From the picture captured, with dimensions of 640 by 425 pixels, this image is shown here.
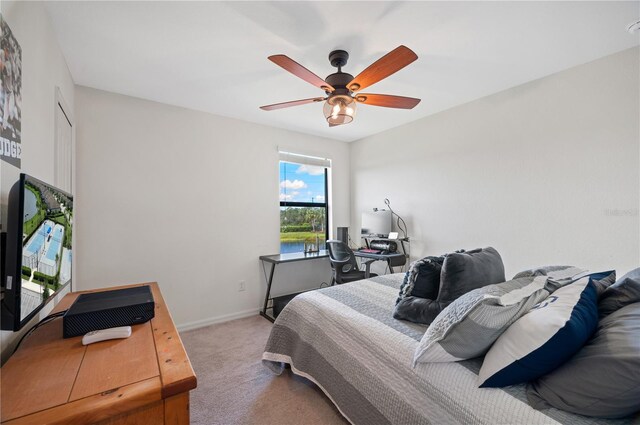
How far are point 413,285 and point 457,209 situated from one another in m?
1.76

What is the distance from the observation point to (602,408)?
2.61ft

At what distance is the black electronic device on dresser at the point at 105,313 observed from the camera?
113cm

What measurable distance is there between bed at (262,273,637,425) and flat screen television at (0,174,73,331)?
4.36 ft

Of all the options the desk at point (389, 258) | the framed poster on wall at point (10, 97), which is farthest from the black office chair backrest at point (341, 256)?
the framed poster on wall at point (10, 97)

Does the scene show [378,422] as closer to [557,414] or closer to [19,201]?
[557,414]

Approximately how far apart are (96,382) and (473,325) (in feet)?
4.34

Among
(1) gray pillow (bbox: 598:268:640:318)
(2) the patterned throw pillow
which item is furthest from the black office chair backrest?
(1) gray pillow (bbox: 598:268:640:318)

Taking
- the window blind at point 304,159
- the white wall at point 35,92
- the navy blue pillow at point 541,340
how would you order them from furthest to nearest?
1. the window blind at point 304,159
2. the white wall at point 35,92
3. the navy blue pillow at point 541,340

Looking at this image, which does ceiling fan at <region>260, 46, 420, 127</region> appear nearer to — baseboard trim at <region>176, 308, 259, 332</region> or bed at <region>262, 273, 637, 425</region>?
bed at <region>262, 273, 637, 425</region>

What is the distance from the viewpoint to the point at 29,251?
2.89ft

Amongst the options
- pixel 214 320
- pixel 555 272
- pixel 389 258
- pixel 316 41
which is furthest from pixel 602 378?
pixel 214 320

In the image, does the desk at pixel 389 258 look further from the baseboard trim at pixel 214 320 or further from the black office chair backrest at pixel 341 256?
the baseboard trim at pixel 214 320

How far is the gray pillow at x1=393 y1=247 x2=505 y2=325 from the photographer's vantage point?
148 centimetres

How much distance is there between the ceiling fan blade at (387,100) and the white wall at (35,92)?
6.01 ft
